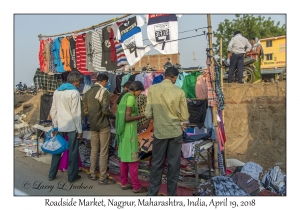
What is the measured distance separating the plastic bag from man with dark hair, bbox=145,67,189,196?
1856 millimetres

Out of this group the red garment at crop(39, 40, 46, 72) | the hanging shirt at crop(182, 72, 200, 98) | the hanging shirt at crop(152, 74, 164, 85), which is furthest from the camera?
the red garment at crop(39, 40, 46, 72)

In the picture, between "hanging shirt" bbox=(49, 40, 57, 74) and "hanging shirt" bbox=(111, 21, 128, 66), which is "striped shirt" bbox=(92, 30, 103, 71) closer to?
"hanging shirt" bbox=(111, 21, 128, 66)

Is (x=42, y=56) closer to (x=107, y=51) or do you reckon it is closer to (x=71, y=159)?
(x=107, y=51)

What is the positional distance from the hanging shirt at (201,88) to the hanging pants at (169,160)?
1391mm

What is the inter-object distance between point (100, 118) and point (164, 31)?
6.70 feet

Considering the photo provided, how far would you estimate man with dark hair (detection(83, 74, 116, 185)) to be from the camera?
4.72 metres

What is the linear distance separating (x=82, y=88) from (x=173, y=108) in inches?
146

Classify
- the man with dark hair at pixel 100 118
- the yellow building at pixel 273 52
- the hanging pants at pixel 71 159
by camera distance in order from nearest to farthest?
the man with dark hair at pixel 100 118 → the hanging pants at pixel 71 159 → the yellow building at pixel 273 52

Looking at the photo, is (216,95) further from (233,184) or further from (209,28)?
(233,184)

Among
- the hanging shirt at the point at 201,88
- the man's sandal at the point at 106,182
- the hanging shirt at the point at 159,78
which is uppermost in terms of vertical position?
the hanging shirt at the point at 159,78

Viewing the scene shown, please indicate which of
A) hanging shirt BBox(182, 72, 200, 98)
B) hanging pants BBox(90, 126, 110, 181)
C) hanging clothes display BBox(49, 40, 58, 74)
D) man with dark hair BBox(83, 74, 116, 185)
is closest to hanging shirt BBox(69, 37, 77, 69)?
hanging clothes display BBox(49, 40, 58, 74)

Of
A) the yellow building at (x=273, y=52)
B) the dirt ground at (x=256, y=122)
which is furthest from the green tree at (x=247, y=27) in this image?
the dirt ground at (x=256, y=122)

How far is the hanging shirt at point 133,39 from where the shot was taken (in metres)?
5.39

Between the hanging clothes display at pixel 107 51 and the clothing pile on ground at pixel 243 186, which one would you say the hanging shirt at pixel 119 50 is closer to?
the hanging clothes display at pixel 107 51
